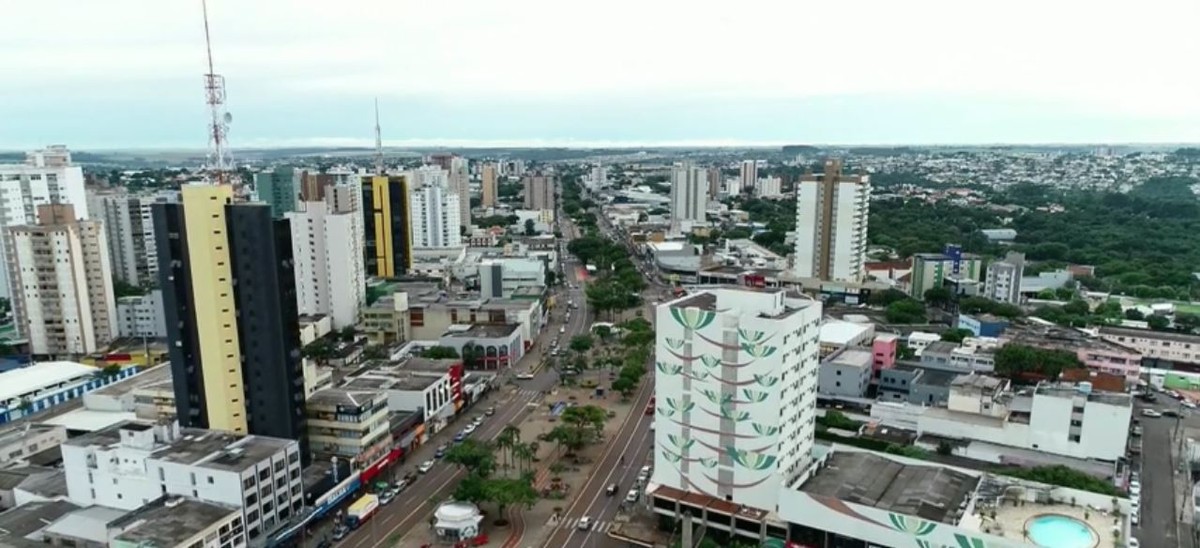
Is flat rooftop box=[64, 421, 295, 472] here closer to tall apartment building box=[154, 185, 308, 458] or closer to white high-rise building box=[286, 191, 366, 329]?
tall apartment building box=[154, 185, 308, 458]

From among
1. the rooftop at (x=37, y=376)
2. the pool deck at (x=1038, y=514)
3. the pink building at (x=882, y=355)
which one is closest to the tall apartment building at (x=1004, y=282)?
the pink building at (x=882, y=355)

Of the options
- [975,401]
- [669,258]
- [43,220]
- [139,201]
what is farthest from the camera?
[669,258]

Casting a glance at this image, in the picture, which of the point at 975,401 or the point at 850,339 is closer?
the point at 975,401

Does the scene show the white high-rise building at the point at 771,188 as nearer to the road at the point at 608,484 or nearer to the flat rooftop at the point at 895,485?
the road at the point at 608,484

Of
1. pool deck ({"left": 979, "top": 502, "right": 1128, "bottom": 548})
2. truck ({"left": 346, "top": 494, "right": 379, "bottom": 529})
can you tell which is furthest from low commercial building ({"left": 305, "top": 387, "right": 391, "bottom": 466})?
pool deck ({"left": 979, "top": 502, "right": 1128, "bottom": 548})

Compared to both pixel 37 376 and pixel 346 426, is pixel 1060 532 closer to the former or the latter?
pixel 346 426

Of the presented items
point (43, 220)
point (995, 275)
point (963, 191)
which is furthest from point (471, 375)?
point (963, 191)

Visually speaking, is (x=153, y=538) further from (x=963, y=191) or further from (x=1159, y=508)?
(x=963, y=191)
